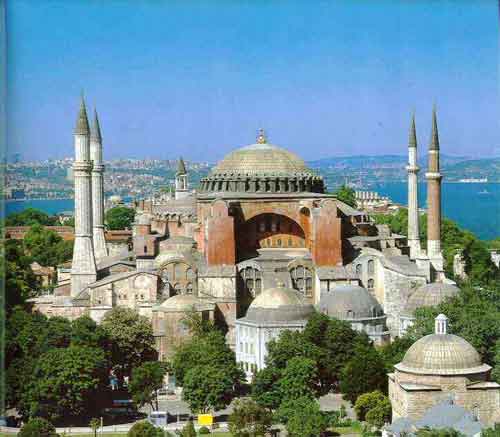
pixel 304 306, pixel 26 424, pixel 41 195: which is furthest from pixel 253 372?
pixel 41 195

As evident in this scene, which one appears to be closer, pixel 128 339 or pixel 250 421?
pixel 250 421

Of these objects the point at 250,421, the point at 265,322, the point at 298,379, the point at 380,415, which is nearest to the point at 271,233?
the point at 265,322

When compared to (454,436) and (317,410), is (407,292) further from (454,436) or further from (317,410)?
(454,436)

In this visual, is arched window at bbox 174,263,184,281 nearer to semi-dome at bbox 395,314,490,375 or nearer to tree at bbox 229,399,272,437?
tree at bbox 229,399,272,437

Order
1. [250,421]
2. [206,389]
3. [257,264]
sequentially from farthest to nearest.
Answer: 1. [257,264]
2. [206,389]
3. [250,421]

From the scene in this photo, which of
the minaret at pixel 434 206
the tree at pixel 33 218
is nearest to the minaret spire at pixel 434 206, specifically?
the minaret at pixel 434 206

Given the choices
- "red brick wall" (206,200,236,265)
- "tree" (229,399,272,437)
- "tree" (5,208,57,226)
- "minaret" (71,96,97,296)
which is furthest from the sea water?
"tree" (229,399,272,437)

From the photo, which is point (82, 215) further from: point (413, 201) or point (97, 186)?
point (413, 201)
